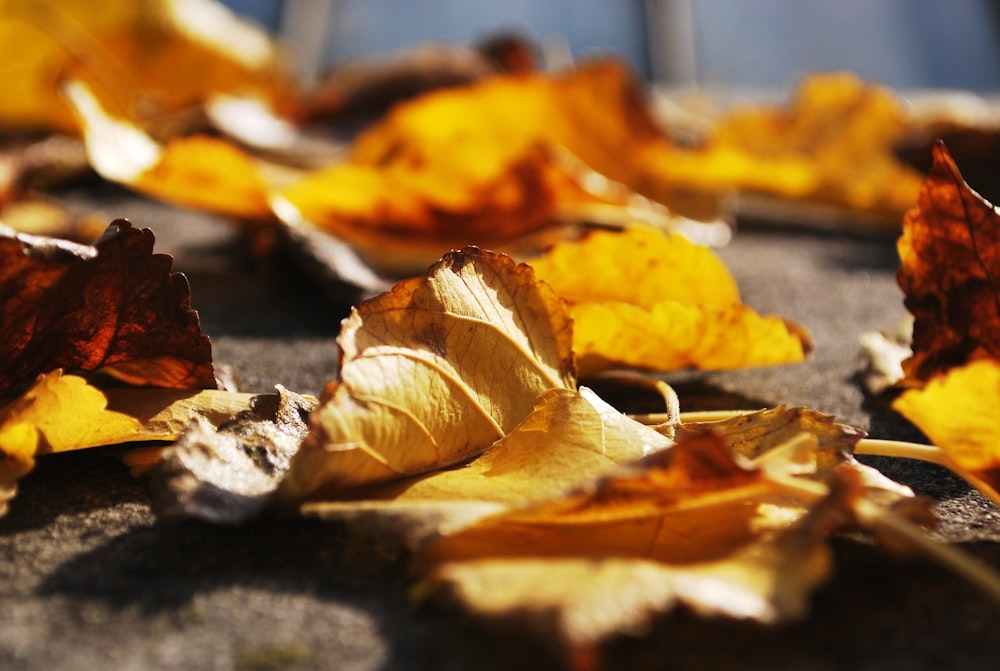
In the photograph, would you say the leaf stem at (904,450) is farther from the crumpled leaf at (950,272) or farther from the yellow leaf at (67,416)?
the yellow leaf at (67,416)

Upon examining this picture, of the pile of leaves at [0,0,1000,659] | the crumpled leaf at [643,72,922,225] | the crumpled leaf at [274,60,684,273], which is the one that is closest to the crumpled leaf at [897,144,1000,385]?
A: the pile of leaves at [0,0,1000,659]

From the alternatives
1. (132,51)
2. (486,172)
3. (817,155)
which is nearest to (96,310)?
(486,172)

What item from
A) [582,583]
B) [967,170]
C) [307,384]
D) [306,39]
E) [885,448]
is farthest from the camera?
[306,39]

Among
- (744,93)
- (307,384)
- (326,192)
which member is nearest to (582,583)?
(307,384)

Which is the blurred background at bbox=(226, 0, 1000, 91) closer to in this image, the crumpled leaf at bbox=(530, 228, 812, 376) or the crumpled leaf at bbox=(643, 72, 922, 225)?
the crumpled leaf at bbox=(643, 72, 922, 225)

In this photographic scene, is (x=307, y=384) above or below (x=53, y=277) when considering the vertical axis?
below

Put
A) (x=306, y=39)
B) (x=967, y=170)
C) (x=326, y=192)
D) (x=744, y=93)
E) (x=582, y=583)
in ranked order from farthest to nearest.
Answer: (x=306, y=39), (x=744, y=93), (x=967, y=170), (x=326, y=192), (x=582, y=583)

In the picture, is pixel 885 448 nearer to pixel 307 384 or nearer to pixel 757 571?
pixel 757 571
